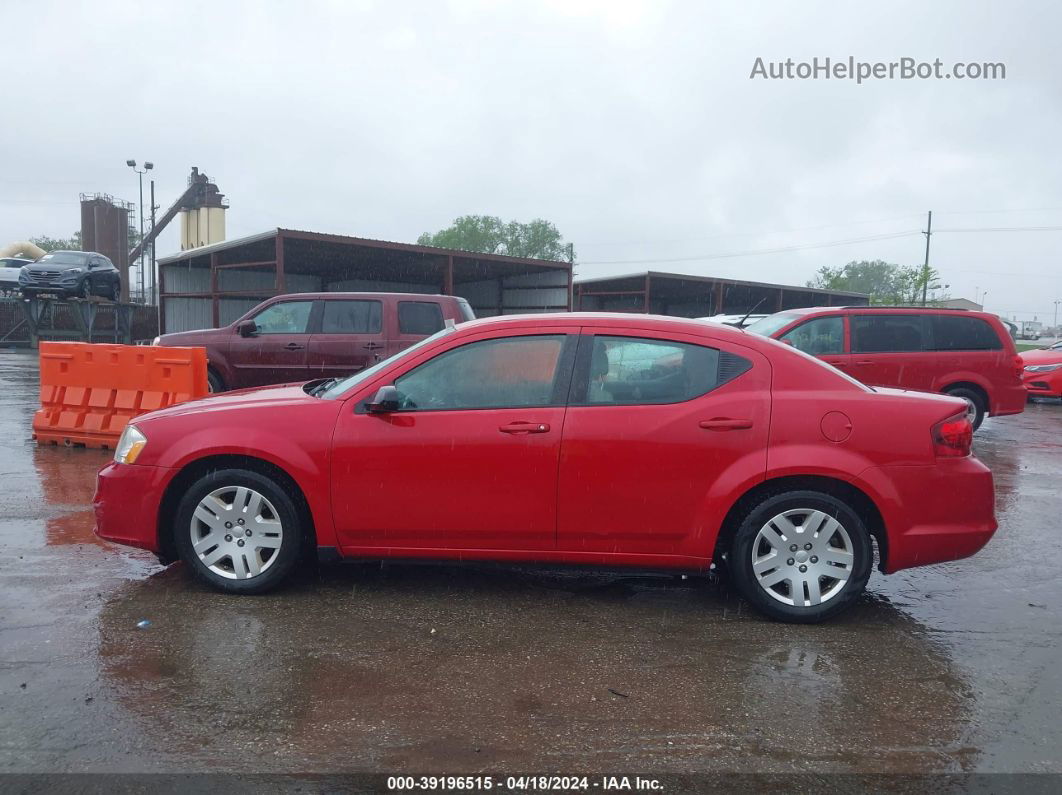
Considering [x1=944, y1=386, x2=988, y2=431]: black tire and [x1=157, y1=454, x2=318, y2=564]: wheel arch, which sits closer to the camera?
[x1=157, y1=454, x2=318, y2=564]: wheel arch

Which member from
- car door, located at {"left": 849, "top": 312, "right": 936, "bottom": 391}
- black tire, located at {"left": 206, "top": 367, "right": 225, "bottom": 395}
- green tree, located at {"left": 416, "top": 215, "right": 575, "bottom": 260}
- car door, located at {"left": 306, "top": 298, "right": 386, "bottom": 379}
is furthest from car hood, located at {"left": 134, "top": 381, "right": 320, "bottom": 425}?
green tree, located at {"left": 416, "top": 215, "right": 575, "bottom": 260}

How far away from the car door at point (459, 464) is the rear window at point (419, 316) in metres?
6.42

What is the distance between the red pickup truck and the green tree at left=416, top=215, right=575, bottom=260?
8516cm

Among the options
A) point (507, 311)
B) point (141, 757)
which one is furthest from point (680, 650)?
point (507, 311)

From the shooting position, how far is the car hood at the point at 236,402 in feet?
14.9

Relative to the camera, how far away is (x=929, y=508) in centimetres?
418

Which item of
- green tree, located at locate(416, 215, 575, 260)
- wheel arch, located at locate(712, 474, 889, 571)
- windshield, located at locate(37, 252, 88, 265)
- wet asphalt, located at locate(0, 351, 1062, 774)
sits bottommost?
wet asphalt, located at locate(0, 351, 1062, 774)

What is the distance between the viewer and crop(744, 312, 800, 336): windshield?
36.1 feet

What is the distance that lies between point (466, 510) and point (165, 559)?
1746 mm

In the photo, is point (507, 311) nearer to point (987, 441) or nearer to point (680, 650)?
point (987, 441)

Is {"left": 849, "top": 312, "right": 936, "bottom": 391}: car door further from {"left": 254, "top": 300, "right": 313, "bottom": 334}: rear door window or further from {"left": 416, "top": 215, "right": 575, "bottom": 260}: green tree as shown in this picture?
{"left": 416, "top": 215, "right": 575, "bottom": 260}: green tree

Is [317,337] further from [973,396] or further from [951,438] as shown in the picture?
[973,396]

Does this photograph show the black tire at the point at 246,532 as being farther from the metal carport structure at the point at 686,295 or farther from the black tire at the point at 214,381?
the metal carport structure at the point at 686,295

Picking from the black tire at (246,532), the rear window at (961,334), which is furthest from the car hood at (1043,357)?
the black tire at (246,532)
